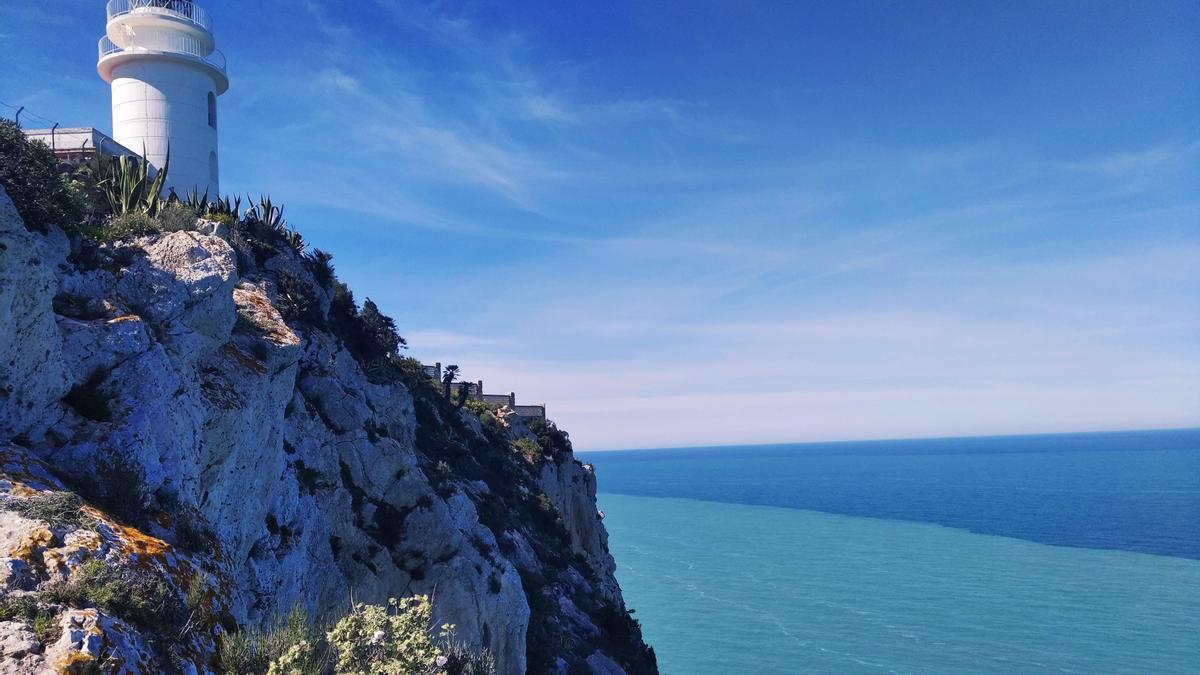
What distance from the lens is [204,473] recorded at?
30.7 feet

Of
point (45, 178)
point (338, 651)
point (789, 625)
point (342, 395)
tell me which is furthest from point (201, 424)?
point (789, 625)

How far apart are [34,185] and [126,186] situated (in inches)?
224

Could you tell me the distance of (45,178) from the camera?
8.67 m

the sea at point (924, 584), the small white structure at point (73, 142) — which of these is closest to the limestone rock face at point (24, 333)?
the small white structure at point (73, 142)

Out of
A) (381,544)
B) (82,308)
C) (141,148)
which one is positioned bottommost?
(381,544)

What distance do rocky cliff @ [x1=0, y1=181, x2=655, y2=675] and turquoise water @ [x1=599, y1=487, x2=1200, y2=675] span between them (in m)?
33.6

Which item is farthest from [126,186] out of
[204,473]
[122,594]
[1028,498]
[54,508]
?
[1028,498]

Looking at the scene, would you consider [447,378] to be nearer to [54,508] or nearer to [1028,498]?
[54,508]

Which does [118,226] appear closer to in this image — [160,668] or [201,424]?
[201,424]

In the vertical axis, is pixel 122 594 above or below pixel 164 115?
below

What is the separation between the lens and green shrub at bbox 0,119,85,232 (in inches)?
319

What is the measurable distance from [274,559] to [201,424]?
2835 mm

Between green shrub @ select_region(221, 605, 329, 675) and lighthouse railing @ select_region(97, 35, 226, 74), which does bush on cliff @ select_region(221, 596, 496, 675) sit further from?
lighthouse railing @ select_region(97, 35, 226, 74)

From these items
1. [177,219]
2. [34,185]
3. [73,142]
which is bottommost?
[34,185]
